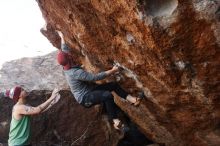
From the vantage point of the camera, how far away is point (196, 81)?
21.7 ft

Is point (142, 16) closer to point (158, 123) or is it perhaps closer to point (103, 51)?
point (103, 51)

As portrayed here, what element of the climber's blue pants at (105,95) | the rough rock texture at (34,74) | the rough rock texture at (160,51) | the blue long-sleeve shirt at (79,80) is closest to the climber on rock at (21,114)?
the blue long-sleeve shirt at (79,80)

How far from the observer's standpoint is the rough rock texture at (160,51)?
573 centimetres

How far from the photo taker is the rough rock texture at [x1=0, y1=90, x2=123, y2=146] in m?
11.0

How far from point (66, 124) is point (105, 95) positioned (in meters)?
3.67

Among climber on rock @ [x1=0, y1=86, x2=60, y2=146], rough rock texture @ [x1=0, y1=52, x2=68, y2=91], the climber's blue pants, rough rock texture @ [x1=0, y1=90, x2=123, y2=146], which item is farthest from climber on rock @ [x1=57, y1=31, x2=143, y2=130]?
→ rough rock texture @ [x1=0, y1=52, x2=68, y2=91]

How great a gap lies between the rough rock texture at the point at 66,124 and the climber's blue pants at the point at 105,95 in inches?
117

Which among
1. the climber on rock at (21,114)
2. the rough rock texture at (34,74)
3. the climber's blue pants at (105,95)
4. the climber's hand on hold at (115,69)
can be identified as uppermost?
the rough rock texture at (34,74)

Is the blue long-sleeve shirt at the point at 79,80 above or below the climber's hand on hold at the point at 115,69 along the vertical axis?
below

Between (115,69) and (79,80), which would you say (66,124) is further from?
(115,69)

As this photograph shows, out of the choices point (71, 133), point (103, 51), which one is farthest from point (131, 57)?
point (71, 133)

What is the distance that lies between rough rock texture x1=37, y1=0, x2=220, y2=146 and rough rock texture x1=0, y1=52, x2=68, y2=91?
2.59 m

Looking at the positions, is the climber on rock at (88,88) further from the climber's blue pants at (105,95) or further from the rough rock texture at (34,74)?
the rough rock texture at (34,74)

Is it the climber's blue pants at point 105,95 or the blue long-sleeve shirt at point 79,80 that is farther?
the climber's blue pants at point 105,95
